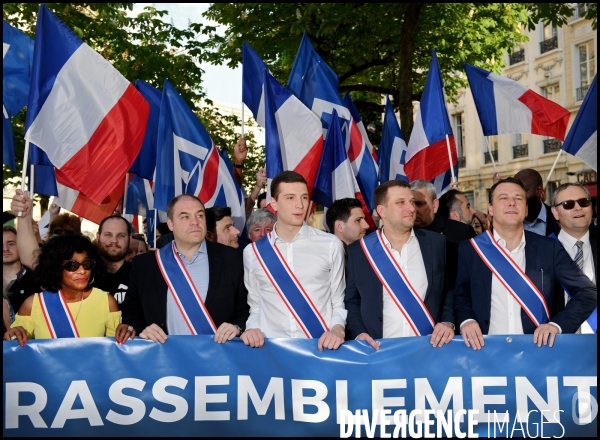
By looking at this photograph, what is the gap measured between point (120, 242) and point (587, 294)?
354cm

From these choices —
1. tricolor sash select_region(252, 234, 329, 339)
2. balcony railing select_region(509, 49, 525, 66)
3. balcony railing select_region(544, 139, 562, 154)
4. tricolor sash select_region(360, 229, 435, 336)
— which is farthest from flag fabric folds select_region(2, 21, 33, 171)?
balcony railing select_region(509, 49, 525, 66)

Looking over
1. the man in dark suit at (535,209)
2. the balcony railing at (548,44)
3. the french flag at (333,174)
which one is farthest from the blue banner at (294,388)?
the balcony railing at (548,44)

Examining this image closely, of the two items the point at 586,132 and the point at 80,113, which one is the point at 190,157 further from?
the point at 586,132

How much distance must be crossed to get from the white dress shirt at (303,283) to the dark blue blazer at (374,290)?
0.24 ft

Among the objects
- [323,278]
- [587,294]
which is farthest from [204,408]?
[587,294]

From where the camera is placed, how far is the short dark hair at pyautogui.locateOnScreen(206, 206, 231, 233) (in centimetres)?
632

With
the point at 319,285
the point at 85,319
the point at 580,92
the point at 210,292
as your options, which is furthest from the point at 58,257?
the point at 580,92

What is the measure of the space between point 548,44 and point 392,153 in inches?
1097

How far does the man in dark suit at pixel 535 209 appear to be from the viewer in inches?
273

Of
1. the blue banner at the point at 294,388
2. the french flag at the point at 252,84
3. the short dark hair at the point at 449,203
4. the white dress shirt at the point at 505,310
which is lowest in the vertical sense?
the blue banner at the point at 294,388

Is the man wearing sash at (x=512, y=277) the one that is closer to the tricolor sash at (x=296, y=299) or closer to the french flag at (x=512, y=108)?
the tricolor sash at (x=296, y=299)

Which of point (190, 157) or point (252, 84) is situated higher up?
point (252, 84)

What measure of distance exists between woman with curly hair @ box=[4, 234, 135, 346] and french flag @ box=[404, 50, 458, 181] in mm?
4665

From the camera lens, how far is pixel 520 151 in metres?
37.8
